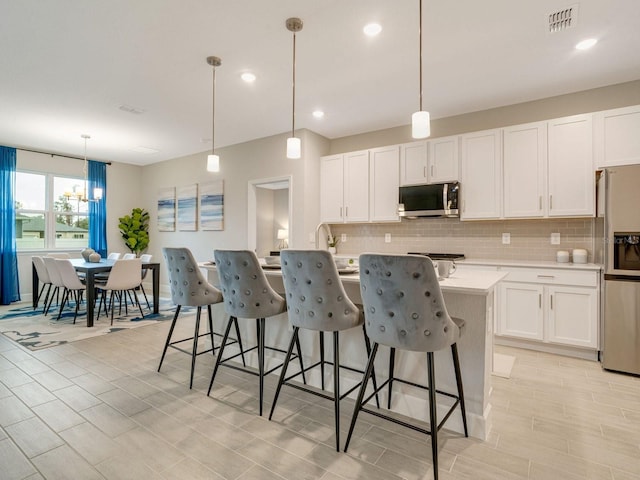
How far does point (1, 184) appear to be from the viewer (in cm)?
570

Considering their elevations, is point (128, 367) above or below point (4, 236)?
below

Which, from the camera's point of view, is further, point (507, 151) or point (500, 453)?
point (507, 151)

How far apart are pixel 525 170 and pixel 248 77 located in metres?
3.10

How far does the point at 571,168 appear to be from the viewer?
346 cm

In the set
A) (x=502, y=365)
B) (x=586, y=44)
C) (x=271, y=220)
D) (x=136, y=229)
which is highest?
(x=586, y=44)

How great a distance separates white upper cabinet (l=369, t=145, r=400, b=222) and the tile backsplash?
30 centimetres

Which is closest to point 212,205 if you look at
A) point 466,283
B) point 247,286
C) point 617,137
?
point 247,286

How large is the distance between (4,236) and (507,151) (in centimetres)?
768

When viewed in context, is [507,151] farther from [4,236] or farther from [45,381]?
[4,236]

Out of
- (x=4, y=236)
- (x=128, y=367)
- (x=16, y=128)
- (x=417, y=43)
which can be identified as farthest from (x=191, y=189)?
(x=417, y=43)

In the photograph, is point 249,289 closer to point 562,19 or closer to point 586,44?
point 562,19

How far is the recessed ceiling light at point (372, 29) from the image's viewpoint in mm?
2596

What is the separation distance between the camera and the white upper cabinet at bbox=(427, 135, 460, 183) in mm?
4125

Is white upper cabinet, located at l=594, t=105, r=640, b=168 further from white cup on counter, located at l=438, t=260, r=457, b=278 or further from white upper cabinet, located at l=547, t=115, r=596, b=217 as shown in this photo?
white cup on counter, located at l=438, t=260, r=457, b=278
